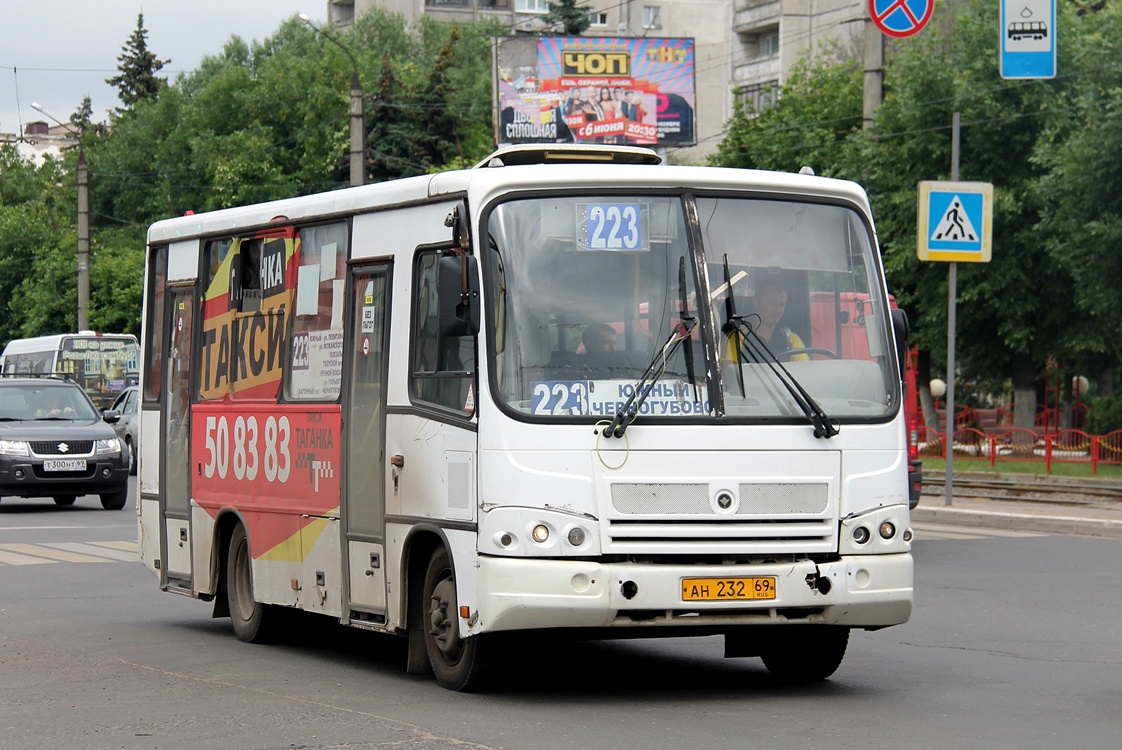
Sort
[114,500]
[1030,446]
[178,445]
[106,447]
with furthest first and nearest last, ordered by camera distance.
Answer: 1. [1030,446]
2. [114,500]
3. [106,447]
4. [178,445]

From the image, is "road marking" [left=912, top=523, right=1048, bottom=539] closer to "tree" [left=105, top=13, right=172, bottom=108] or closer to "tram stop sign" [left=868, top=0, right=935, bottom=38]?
"tram stop sign" [left=868, top=0, right=935, bottom=38]

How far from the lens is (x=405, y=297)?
10172 millimetres

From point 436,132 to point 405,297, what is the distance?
70.7 m

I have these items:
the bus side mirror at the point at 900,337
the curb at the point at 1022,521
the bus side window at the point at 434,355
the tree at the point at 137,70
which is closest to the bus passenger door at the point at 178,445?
the bus side window at the point at 434,355

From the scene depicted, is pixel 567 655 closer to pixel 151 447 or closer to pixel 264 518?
pixel 264 518

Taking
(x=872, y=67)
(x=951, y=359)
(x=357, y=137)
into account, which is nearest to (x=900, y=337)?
(x=951, y=359)

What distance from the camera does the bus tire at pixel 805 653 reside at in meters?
10.0

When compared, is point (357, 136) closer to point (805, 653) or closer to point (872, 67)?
point (872, 67)

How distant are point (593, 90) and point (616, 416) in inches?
1877

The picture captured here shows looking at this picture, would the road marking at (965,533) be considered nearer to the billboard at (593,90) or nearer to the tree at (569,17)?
the billboard at (593,90)

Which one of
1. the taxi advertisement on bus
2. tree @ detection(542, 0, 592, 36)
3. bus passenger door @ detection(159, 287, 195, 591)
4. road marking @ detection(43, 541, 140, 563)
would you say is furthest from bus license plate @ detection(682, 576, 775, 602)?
tree @ detection(542, 0, 592, 36)

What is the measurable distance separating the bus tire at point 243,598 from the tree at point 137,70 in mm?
100059

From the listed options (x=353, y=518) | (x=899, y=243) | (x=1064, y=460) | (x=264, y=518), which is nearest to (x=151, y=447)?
(x=264, y=518)

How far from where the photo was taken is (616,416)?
9078 mm
